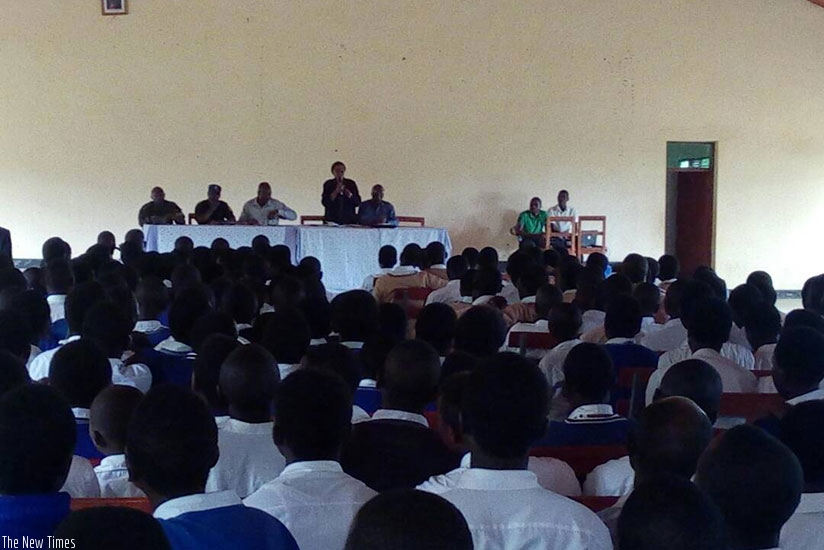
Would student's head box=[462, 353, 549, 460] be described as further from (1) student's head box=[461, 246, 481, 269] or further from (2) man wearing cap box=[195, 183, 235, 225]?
(2) man wearing cap box=[195, 183, 235, 225]

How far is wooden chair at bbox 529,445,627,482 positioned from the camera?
272cm

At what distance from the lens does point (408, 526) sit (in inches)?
53.9

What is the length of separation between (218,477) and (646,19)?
11.7 metres

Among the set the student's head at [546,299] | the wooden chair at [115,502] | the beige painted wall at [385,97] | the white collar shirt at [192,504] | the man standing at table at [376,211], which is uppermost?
the beige painted wall at [385,97]

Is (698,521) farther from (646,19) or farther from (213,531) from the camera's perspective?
(646,19)

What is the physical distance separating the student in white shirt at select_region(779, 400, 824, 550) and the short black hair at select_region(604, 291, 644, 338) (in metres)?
2.07

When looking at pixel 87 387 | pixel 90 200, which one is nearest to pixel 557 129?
pixel 90 200

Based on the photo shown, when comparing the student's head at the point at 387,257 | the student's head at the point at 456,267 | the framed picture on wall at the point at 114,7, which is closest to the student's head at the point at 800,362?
the student's head at the point at 456,267

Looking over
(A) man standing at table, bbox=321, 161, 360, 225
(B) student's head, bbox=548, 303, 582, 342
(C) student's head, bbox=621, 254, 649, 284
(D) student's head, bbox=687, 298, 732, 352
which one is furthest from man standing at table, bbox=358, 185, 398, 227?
(D) student's head, bbox=687, 298, 732, 352

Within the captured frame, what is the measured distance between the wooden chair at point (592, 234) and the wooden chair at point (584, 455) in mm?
9797

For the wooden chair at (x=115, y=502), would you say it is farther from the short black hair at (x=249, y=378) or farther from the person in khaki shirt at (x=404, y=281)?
the person in khaki shirt at (x=404, y=281)

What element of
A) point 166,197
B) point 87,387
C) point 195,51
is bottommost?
point 87,387

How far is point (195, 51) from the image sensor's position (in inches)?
500

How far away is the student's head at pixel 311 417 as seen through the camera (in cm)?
221
